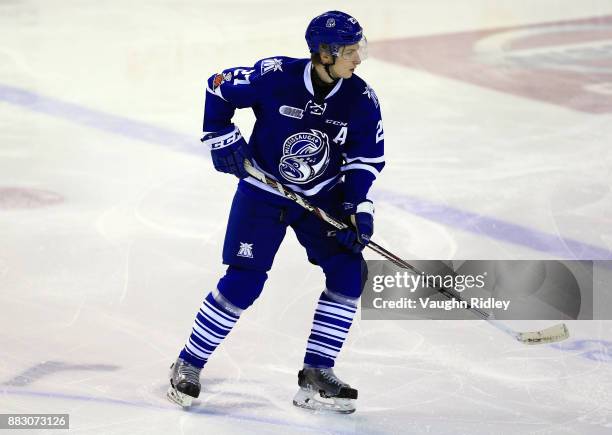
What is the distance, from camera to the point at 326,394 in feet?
11.3

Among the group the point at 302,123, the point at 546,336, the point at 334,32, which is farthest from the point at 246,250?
the point at 546,336

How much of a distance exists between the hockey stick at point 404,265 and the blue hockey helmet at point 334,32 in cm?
40

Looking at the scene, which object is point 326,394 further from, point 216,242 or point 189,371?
point 216,242

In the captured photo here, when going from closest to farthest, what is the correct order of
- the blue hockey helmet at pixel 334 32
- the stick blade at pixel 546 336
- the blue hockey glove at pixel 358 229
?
1. the blue hockey helmet at pixel 334 32
2. the blue hockey glove at pixel 358 229
3. the stick blade at pixel 546 336

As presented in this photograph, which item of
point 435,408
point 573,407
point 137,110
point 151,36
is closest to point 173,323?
point 435,408

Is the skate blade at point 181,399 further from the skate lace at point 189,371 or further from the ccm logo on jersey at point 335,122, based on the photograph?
the ccm logo on jersey at point 335,122

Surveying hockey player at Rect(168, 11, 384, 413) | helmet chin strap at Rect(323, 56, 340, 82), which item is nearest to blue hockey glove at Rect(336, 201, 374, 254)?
hockey player at Rect(168, 11, 384, 413)

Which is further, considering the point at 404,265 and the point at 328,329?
the point at 404,265

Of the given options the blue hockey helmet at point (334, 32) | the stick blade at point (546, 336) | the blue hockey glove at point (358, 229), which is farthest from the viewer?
the stick blade at point (546, 336)

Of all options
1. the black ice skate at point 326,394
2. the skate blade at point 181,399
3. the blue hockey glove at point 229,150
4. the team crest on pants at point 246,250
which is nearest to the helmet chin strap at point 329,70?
the blue hockey glove at point 229,150

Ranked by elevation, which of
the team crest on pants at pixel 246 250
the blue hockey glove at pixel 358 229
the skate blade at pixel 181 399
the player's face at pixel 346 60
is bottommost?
the skate blade at pixel 181 399

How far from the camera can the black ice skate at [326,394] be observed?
3.44 meters

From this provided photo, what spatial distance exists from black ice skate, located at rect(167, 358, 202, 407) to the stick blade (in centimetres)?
102

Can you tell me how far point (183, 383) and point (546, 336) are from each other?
1130 millimetres
